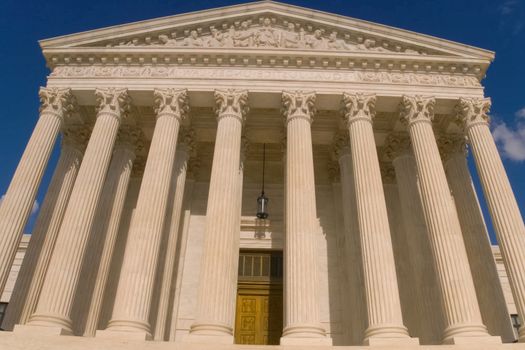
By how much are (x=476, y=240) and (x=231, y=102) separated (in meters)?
13.5

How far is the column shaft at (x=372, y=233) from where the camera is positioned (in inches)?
634

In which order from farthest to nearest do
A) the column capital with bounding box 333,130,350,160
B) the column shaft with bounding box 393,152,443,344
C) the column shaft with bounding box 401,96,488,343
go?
1. the column capital with bounding box 333,130,350,160
2. the column shaft with bounding box 393,152,443,344
3. the column shaft with bounding box 401,96,488,343

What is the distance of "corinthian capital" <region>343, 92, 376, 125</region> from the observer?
2116 centimetres

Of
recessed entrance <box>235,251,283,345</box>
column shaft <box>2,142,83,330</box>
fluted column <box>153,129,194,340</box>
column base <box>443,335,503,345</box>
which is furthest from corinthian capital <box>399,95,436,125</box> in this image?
column shaft <box>2,142,83,330</box>

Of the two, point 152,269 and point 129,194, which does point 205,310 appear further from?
point 129,194

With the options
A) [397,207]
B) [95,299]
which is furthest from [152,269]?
[397,207]

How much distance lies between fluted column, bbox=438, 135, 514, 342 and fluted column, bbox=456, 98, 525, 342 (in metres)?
2.41

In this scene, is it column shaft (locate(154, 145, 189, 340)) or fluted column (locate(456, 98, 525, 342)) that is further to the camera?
column shaft (locate(154, 145, 189, 340))

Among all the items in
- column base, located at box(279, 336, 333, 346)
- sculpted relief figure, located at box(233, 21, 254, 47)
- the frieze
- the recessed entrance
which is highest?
sculpted relief figure, located at box(233, 21, 254, 47)

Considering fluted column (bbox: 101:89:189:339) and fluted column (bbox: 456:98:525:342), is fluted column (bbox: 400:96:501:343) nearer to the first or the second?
fluted column (bbox: 456:98:525:342)

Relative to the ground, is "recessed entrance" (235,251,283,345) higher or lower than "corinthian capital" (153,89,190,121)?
lower

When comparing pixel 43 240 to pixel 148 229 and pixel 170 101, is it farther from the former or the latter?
pixel 170 101

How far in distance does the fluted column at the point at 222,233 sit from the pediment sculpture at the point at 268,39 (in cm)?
350

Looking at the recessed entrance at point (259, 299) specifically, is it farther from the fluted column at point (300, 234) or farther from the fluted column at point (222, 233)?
the fluted column at point (300, 234)
